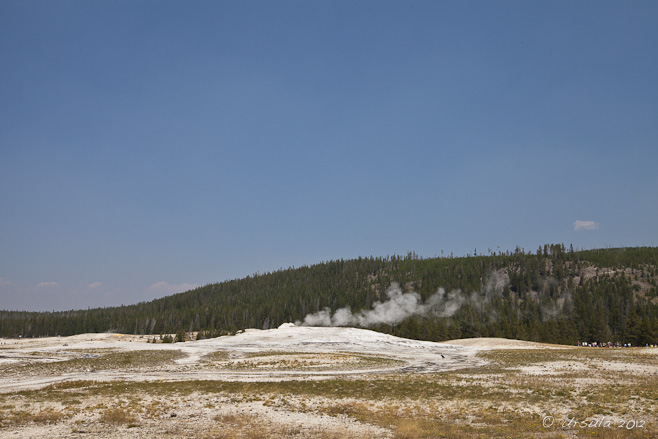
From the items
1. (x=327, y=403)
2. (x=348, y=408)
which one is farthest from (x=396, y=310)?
(x=348, y=408)

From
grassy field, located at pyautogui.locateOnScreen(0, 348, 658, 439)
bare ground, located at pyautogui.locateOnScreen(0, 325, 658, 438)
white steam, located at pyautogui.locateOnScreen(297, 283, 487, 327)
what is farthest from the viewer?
white steam, located at pyautogui.locateOnScreen(297, 283, 487, 327)

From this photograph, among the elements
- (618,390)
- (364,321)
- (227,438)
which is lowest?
(364,321)

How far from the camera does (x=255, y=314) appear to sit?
170125 mm

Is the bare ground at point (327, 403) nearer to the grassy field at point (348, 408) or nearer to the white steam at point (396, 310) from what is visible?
the grassy field at point (348, 408)

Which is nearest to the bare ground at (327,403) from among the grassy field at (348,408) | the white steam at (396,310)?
the grassy field at (348,408)

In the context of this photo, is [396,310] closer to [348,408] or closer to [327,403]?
[327,403]

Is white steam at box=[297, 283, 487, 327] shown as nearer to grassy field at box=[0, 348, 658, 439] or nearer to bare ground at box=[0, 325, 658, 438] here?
bare ground at box=[0, 325, 658, 438]

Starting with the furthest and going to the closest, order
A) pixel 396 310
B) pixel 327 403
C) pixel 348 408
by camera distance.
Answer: pixel 396 310, pixel 327 403, pixel 348 408

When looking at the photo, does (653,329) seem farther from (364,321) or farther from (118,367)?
(118,367)

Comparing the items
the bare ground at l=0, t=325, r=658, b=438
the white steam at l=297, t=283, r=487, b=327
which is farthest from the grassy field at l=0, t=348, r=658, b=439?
the white steam at l=297, t=283, r=487, b=327

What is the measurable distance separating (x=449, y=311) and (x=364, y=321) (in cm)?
3734

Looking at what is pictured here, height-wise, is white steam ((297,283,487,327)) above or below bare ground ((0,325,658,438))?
below

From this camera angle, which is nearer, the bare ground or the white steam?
the bare ground

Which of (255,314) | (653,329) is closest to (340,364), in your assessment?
(653,329)
